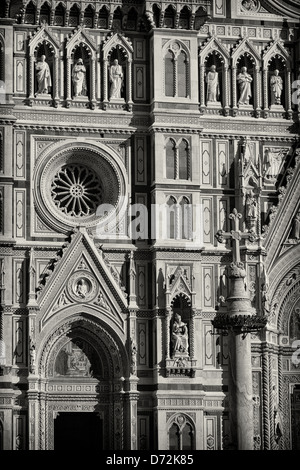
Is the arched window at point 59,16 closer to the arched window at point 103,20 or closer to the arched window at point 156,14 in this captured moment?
the arched window at point 103,20

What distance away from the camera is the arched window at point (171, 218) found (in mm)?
45875

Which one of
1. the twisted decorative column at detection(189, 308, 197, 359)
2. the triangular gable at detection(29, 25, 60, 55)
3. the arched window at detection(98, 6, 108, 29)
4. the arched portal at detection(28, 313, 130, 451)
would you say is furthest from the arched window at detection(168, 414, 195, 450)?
the arched window at detection(98, 6, 108, 29)

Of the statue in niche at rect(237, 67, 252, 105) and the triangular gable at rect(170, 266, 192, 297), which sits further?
the statue in niche at rect(237, 67, 252, 105)

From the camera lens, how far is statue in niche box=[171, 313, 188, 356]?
148ft

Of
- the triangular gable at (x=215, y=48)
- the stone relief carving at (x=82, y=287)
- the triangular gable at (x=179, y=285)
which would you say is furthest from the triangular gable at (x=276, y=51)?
the stone relief carving at (x=82, y=287)

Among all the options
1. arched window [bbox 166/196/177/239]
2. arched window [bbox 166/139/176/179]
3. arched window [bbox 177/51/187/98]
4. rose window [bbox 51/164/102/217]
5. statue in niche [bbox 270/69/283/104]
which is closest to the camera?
arched window [bbox 166/196/177/239]

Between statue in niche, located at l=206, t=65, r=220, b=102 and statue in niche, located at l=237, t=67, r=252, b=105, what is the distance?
2.05ft

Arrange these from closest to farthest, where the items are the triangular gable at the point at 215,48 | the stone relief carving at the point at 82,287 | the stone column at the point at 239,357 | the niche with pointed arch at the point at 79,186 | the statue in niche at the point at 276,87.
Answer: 1. the stone column at the point at 239,357
2. the stone relief carving at the point at 82,287
3. the niche with pointed arch at the point at 79,186
4. the triangular gable at the point at 215,48
5. the statue in niche at the point at 276,87

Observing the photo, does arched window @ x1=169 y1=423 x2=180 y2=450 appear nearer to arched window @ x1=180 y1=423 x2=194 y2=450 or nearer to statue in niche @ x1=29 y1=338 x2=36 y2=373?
arched window @ x1=180 y1=423 x2=194 y2=450

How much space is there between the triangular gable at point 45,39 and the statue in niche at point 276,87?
5695 millimetres

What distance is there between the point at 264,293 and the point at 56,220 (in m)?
5.51

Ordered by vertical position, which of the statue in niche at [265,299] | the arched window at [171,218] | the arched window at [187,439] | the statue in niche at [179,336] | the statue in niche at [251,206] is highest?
the statue in niche at [251,206]

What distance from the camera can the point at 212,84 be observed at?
155 ft
